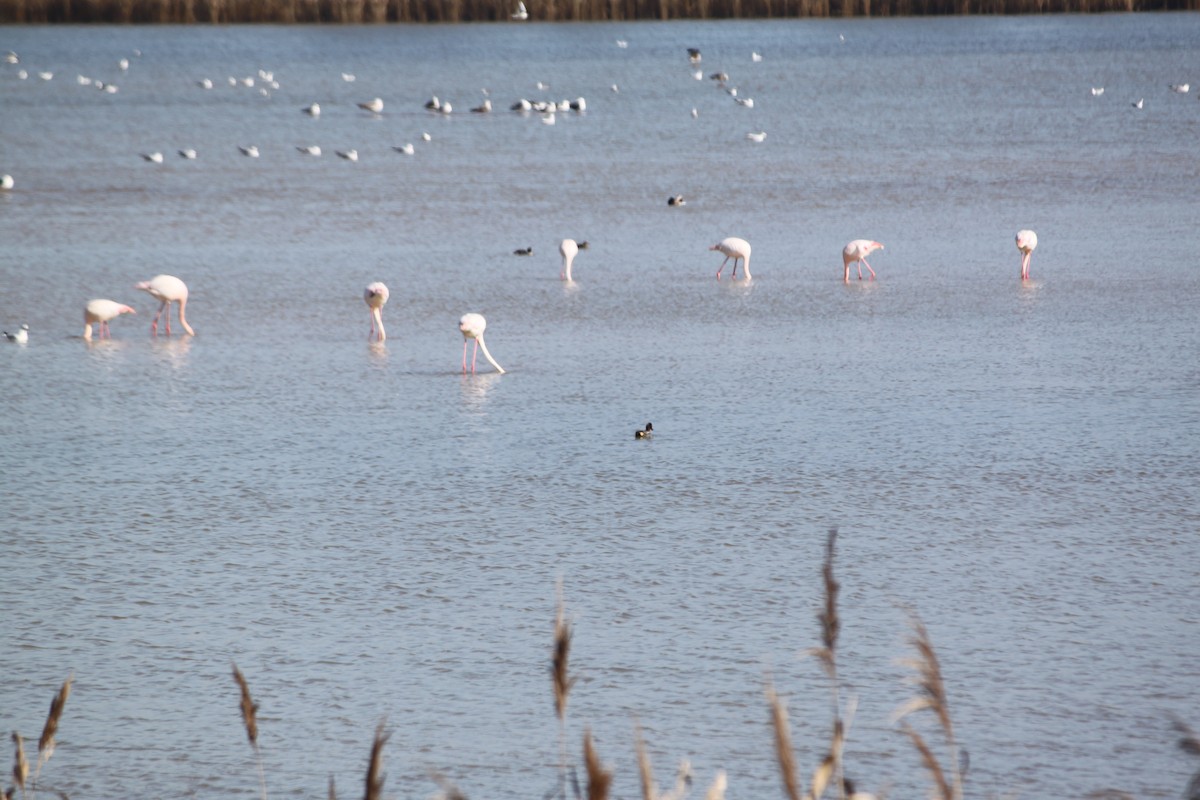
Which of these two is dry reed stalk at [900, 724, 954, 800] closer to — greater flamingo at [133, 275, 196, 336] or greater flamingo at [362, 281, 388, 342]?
greater flamingo at [362, 281, 388, 342]

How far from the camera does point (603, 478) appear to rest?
7.42 meters

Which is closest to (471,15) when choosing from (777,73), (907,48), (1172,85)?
(907,48)

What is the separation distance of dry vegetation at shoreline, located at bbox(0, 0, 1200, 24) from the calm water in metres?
34.4

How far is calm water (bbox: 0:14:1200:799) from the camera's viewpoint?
191 inches

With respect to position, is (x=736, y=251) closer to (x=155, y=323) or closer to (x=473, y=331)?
(x=473, y=331)

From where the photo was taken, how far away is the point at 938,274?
42.3 feet

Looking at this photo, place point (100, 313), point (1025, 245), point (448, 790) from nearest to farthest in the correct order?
point (448, 790) → point (100, 313) → point (1025, 245)

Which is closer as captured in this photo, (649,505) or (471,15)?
(649,505)

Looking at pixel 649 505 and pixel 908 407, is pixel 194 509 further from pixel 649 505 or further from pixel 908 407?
pixel 908 407

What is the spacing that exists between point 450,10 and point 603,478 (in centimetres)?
5180

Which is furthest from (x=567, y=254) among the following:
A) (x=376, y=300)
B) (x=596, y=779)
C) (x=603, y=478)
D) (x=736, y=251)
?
(x=596, y=779)

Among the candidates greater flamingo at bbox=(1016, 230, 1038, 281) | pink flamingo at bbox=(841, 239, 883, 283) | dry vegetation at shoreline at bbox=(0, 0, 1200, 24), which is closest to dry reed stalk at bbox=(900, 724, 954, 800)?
pink flamingo at bbox=(841, 239, 883, 283)

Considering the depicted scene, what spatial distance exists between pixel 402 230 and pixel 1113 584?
10.7 meters

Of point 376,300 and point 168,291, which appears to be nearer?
point 376,300
